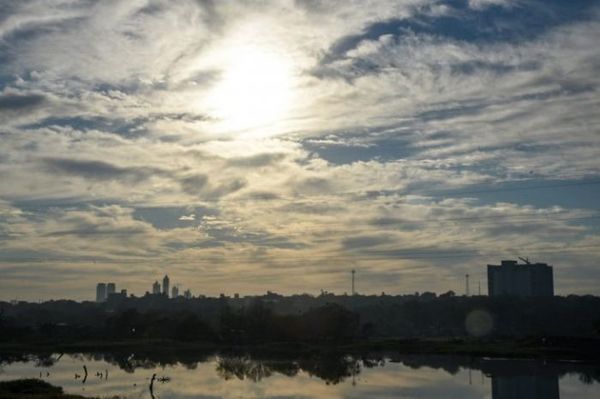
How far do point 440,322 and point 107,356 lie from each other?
361ft

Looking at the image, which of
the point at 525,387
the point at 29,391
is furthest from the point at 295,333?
the point at 29,391

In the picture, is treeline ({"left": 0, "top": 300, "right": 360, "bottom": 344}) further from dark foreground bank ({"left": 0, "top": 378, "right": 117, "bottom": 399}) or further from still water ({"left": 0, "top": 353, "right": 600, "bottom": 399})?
dark foreground bank ({"left": 0, "top": 378, "right": 117, "bottom": 399})

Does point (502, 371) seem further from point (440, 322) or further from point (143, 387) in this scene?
point (440, 322)

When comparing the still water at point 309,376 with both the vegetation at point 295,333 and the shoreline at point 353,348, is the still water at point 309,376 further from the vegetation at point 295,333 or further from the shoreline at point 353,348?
the vegetation at point 295,333

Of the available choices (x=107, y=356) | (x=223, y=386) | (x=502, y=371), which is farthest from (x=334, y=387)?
(x=107, y=356)

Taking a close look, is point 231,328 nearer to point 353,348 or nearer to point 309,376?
point 353,348

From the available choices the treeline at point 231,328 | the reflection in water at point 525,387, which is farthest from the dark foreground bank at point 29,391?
the treeline at point 231,328

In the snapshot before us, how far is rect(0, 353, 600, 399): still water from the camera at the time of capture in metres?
64.2

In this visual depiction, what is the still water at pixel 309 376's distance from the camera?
64250 mm

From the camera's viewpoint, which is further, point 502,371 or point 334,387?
point 502,371

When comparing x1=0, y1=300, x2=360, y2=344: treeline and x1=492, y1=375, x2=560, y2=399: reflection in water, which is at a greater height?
x1=0, y1=300, x2=360, y2=344: treeline

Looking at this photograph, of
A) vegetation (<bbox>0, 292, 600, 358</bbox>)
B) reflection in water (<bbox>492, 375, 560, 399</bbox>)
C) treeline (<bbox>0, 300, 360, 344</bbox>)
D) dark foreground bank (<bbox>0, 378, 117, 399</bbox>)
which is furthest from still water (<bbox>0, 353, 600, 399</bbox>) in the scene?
treeline (<bbox>0, 300, 360, 344</bbox>)

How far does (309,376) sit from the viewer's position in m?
81.3

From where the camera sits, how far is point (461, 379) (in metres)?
76.6
